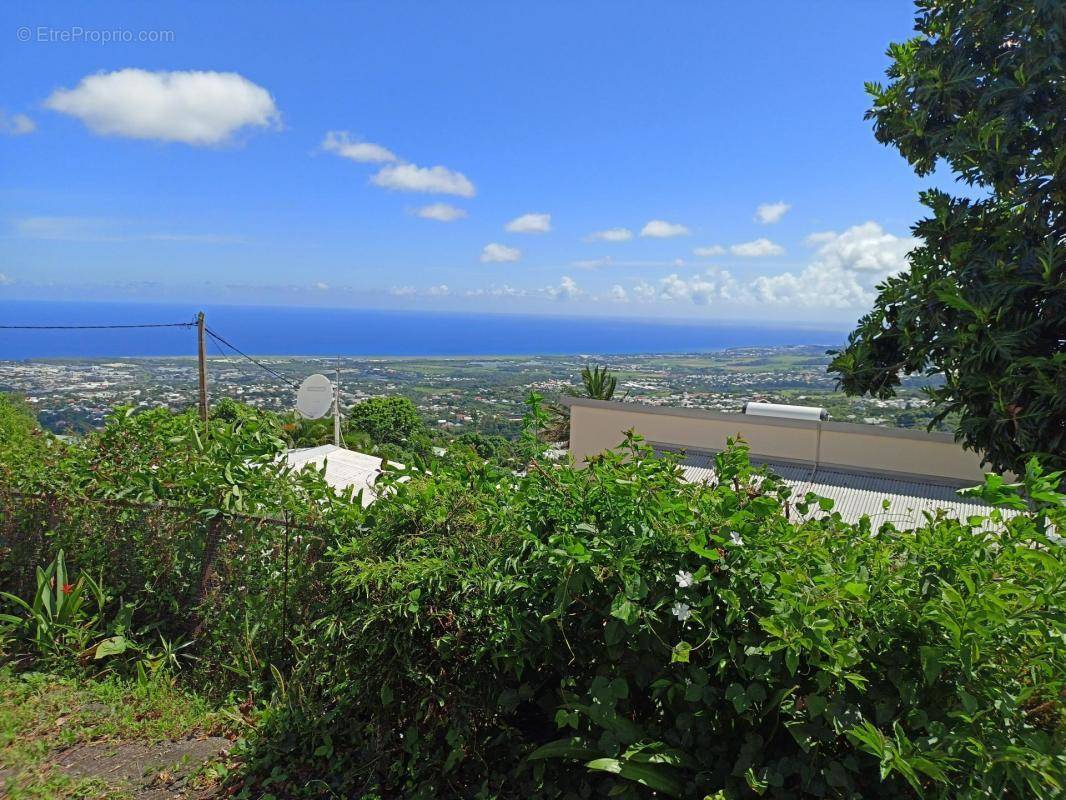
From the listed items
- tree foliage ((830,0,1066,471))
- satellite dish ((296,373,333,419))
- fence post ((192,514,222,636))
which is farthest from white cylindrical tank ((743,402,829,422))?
fence post ((192,514,222,636))

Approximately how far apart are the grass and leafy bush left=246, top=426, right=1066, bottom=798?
767mm

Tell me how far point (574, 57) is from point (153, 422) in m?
19.8

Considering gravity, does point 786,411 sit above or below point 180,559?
above

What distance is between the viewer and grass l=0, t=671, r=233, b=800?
9.29ft

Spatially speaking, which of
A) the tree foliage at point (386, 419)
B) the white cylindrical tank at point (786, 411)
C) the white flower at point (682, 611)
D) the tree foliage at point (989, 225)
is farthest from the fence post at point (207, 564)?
the tree foliage at point (386, 419)

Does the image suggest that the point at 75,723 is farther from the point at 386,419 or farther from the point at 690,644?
the point at 386,419

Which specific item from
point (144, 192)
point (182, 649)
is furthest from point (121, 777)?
point (144, 192)

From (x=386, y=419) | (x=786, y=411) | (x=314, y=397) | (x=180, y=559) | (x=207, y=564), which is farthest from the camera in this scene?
(x=386, y=419)

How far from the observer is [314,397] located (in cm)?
1312

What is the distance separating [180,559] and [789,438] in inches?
365

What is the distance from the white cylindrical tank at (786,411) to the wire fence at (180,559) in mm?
8895

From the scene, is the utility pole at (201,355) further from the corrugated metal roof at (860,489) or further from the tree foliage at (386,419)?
the corrugated metal roof at (860,489)

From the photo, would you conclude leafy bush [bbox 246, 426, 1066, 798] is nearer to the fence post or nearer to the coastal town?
the coastal town

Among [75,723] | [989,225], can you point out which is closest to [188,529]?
[75,723]
